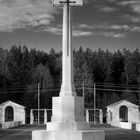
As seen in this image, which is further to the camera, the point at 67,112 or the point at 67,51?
the point at 67,51

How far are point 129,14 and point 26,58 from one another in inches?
917

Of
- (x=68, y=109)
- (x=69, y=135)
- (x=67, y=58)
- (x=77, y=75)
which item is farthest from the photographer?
(x=77, y=75)

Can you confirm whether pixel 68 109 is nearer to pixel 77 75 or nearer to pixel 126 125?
pixel 126 125

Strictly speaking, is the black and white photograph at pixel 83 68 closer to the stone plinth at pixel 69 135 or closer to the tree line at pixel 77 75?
the tree line at pixel 77 75

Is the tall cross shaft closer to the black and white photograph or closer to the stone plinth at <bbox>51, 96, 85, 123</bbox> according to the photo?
the stone plinth at <bbox>51, 96, 85, 123</bbox>

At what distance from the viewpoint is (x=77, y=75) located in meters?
72.1

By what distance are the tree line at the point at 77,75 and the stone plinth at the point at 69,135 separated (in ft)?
169

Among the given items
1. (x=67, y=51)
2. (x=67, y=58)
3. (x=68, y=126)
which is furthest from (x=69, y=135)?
(x=67, y=51)

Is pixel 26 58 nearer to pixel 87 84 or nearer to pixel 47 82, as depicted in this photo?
pixel 47 82

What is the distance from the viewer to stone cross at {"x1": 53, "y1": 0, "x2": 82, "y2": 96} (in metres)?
17.2

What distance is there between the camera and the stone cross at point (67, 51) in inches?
678

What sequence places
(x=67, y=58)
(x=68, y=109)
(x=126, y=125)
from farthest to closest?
(x=126, y=125) < (x=67, y=58) < (x=68, y=109)

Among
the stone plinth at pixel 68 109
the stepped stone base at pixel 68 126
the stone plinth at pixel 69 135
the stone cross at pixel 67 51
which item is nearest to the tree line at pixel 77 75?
the stone cross at pixel 67 51

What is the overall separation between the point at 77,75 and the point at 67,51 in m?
54.5
